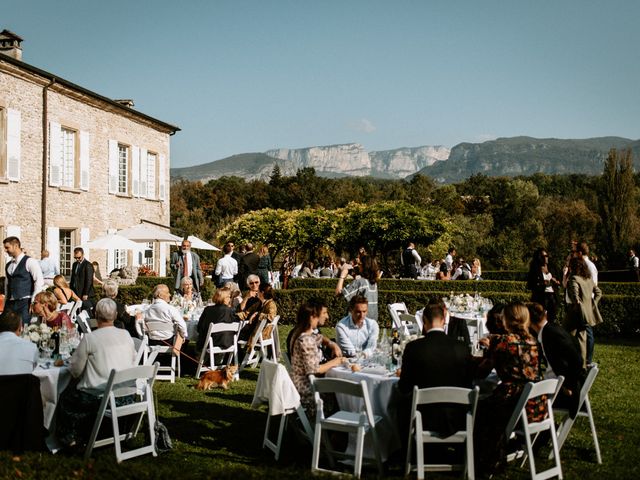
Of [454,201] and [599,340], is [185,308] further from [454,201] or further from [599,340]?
[454,201]

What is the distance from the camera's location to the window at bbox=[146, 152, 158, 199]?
24.4 m

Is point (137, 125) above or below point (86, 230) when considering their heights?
above

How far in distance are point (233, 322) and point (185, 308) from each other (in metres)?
1.74

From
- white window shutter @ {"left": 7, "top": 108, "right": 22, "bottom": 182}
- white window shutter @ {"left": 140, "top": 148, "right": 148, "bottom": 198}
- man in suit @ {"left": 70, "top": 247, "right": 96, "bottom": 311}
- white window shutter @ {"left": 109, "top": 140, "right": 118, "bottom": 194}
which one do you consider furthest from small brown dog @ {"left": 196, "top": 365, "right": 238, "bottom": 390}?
white window shutter @ {"left": 140, "top": 148, "right": 148, "bottom": 198}

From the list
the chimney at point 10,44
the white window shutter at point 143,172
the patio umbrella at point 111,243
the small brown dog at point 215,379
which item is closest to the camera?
the small brown dog at point 215,379

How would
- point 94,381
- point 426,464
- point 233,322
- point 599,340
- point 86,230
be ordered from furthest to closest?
1. point 86,230
2. point 599,340
3. point 233,322
4. point 94,381
5. point 426,464

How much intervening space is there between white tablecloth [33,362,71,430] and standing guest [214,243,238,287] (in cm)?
957

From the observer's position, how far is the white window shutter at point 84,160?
19953 millimetres

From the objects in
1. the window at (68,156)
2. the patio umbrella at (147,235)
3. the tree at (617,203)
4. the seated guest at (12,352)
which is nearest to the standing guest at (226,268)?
the patio umbrella at (147,235)

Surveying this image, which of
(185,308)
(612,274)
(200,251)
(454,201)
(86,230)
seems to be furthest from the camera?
(454,201)

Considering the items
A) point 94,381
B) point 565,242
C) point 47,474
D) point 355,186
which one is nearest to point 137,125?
point 94,381

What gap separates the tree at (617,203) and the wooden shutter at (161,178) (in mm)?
23285

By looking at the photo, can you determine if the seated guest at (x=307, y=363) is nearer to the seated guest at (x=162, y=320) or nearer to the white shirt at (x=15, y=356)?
the white shirt at (x=15, y=356)

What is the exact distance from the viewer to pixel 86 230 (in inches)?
794
